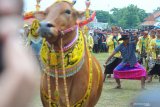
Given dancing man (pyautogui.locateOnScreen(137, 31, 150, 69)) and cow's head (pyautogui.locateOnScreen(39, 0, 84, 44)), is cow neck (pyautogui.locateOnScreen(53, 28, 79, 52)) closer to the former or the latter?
cow's head (pyautogui.locateOnScreen(39, 0, 84, 44))

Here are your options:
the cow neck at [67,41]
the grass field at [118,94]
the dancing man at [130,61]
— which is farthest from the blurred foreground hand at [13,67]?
the dancing man at [130,61]

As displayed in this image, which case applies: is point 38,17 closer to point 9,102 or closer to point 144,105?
point 144,105

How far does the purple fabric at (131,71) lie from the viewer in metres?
10.7

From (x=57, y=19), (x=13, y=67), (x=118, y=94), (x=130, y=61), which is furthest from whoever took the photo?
(x=130, y=61)

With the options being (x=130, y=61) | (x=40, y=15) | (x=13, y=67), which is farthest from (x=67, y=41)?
(x=130, y=61)

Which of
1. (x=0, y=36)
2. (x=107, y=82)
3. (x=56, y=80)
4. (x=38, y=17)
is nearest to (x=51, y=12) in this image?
(x=38, y=17)

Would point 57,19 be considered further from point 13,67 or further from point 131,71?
point 131,71

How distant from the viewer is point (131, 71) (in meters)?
10.8

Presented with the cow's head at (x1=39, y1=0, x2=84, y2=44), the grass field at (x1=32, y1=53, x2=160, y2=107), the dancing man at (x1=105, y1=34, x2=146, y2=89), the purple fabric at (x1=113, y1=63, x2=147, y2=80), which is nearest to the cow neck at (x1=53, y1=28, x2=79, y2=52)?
the cow's head at (x1=39, y1=0, x2=84, y2=44)

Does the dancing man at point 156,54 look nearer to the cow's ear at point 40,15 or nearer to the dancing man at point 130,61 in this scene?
the dancing man at point 130,61

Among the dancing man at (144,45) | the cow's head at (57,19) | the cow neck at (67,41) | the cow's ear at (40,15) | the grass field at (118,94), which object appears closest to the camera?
the cow's head at (57,19)

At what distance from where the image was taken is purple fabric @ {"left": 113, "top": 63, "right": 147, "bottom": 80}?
1072cm

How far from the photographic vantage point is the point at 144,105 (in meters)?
1.69

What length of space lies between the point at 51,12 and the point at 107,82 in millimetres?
8246
